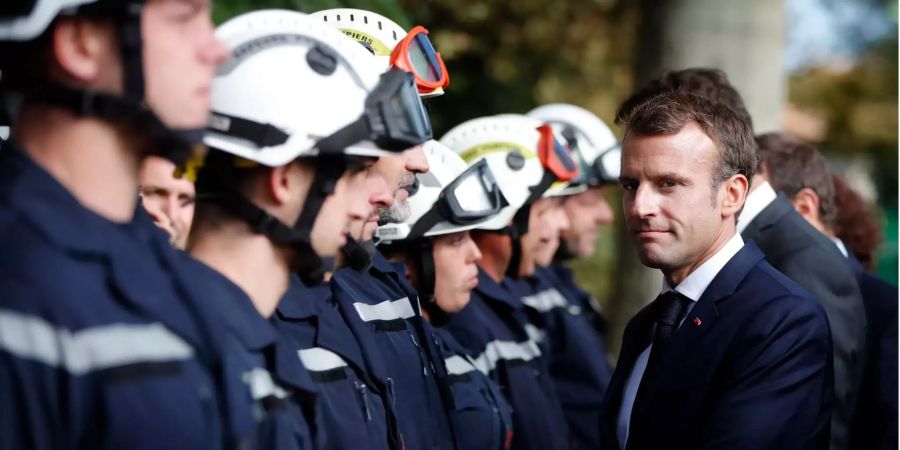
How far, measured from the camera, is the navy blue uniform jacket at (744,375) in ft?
13.3

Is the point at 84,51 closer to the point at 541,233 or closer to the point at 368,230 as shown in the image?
the point at 368,230

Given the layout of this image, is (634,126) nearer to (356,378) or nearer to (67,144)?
(356,378)

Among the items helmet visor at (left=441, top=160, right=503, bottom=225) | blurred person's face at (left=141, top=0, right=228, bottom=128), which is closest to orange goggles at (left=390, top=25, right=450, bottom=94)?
helmet visor at (left=441, top=160, right=503, bottom=225)

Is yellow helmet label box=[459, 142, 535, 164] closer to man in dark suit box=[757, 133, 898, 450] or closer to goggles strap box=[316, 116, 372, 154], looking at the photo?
man in dark suit box=[757, 133, 898, 450]

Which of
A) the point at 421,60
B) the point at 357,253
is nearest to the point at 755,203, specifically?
the point at 421,60

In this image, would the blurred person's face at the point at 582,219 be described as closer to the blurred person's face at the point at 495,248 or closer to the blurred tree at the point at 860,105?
the blurred person's face at the point at 495,248

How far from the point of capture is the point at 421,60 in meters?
4.95

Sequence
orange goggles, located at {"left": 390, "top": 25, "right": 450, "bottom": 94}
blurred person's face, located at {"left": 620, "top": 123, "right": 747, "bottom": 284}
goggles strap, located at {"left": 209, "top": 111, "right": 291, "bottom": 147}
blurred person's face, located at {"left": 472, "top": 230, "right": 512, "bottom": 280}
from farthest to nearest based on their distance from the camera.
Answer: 1. blurred person's face, located at {"left": 472, "top": 230, "right": 512, "bottom": 280}
2. orange goggles, located at {"left": 390, "top": 25, "right": 450, "bottom": 94}
3. blurred person's face, located at {"left": 620, "top": 123, "right": 747, "bottom": 284}
4. goggles strap, located at {"left": 209, "top": 111, "right": 291, "bottom": 147}

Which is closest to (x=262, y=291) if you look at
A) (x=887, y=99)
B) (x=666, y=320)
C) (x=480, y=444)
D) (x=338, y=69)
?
(x=338, y=69)

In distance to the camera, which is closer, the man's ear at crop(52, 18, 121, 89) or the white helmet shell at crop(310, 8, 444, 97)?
the man's ear at crop(52, 18, 121, 89)

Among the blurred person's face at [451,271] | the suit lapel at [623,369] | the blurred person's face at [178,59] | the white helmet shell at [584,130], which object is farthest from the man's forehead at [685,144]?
the white helmet shell at [584,130]

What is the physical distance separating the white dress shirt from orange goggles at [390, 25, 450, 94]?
115 cm

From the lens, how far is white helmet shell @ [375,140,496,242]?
17.8 feet

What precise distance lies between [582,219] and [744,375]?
14.6 feet
